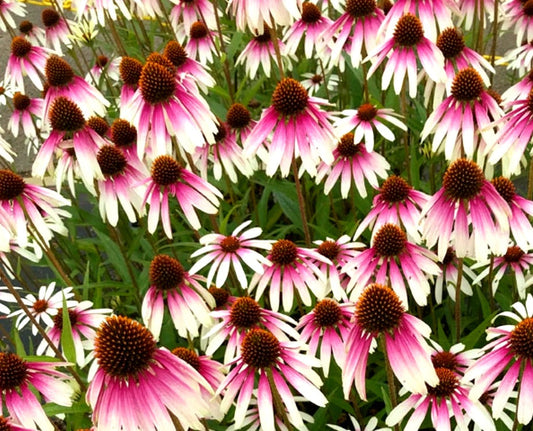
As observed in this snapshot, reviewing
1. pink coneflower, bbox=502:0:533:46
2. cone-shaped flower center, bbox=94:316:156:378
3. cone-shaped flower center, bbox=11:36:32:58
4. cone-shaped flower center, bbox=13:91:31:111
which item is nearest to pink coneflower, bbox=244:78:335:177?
cone-shaped flower center, bbox=94:316:156:378

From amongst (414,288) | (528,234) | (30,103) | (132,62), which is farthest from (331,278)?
(30,103)

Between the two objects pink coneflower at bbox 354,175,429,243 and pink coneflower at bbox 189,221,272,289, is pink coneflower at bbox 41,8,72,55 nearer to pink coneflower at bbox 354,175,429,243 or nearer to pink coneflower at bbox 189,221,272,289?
pink coneflower at bbox 189,221,272,289

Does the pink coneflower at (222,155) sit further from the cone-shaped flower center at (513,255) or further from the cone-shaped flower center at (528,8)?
the cone-shaped flower center at (528,8)

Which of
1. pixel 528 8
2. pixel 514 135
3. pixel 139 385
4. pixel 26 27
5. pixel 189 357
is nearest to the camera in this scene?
pixel 139 385

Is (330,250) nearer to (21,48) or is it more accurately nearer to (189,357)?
(189,357)

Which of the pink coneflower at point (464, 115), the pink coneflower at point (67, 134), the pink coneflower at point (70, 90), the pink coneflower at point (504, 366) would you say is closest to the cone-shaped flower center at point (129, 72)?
the pink coneflower at point (70, 90)

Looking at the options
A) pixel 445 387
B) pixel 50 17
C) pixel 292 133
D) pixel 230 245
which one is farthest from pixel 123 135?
pixel 50 17
